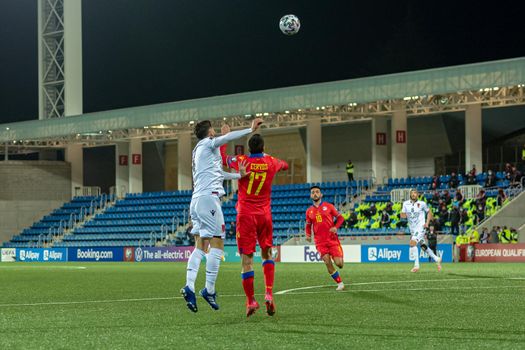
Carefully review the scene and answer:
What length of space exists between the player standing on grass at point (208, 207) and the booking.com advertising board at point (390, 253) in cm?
2618

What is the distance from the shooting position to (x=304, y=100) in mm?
47625

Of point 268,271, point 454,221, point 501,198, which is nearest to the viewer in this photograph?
point 268,271

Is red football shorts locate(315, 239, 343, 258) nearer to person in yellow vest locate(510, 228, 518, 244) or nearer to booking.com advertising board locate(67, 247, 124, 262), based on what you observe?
person in yellow vest locate(510, 228, 518, 244)

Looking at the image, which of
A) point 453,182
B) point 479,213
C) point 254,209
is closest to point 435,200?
point 453,182

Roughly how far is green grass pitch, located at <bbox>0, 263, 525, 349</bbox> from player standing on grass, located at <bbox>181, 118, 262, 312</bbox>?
531 mm

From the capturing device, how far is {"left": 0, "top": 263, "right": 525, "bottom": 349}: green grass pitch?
8492mm

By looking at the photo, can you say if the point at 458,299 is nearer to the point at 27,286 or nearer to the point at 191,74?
the point at 27,286

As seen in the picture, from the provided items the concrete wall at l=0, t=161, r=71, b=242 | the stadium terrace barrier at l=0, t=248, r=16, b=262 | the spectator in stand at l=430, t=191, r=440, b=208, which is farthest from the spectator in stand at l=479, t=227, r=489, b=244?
the concrete wall at l=0, t=161, r=71, b=242

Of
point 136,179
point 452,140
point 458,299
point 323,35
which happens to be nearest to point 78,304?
point 458,299

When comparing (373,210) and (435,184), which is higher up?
(435,184)

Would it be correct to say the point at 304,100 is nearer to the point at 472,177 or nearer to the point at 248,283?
the point at 472,177

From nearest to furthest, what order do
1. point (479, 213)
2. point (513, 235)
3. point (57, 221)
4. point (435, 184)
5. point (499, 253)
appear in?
point (499, 253) → point (513, 235) → point (479, 213) → point (435, 184) → point (57, 221)

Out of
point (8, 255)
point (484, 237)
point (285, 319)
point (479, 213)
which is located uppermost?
point (479, 213)

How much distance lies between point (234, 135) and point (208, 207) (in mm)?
1078
